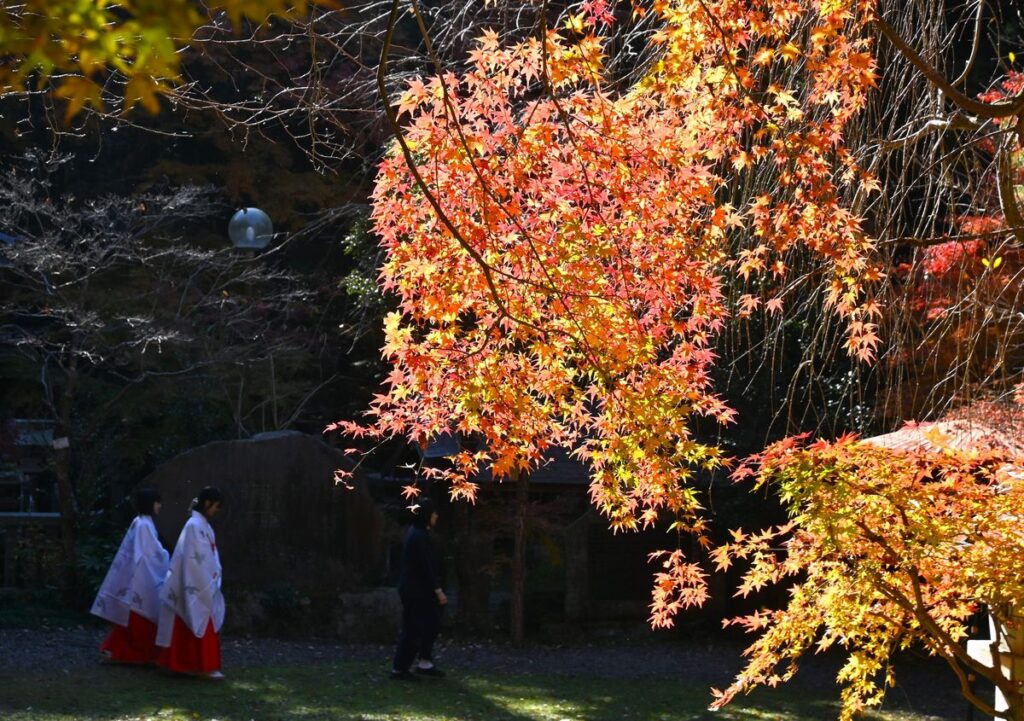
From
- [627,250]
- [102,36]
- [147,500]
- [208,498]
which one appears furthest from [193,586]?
[102,36]

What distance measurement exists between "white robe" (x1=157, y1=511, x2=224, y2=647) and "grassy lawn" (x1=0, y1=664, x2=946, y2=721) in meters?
0.43

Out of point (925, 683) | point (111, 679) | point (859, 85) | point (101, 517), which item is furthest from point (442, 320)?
point (101, 517)

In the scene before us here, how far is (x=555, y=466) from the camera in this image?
12586 mm

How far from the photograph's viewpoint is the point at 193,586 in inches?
348

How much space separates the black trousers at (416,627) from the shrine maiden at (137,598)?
182cm

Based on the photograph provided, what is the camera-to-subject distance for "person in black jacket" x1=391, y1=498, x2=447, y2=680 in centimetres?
945

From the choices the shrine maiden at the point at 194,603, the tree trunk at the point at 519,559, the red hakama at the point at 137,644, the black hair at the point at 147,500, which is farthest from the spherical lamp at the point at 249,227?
the red hakama at the point at 137,644

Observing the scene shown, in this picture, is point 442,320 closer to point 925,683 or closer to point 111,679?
point 111,679

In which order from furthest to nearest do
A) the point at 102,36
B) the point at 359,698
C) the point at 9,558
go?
the point at 9,558
the point at 359,698
the point at 102,36

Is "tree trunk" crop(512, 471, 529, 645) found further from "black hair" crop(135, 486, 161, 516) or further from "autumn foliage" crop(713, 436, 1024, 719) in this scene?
"autumn foliage" crop(713, 436, 1024, 719)

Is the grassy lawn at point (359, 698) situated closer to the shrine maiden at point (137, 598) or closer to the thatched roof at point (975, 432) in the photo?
the shrine maiden at point (137, 598)

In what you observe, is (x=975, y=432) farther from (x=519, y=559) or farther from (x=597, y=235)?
(x=519, y=559)

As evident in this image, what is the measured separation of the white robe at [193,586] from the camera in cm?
882

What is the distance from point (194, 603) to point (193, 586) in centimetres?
12
